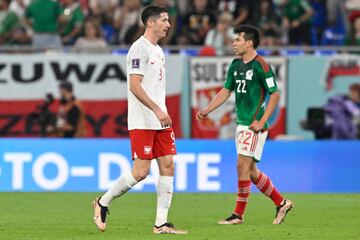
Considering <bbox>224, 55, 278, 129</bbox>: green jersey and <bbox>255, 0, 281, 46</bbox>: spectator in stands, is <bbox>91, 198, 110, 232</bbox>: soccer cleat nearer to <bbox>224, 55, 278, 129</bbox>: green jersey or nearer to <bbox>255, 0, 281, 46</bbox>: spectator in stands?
<bbox>224, 55, 278, 129</bbox>: green jersey

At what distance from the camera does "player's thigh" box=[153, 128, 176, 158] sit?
1250 cm

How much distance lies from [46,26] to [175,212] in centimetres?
861

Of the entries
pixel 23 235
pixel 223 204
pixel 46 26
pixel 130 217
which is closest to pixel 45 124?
pixel 46 26

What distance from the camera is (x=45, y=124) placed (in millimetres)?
22078

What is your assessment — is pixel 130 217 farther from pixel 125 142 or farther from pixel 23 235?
pixel 125 142

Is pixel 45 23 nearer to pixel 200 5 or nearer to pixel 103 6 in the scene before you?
pixel 103 6

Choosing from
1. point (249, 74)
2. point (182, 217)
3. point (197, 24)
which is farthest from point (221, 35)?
point (249, 74)

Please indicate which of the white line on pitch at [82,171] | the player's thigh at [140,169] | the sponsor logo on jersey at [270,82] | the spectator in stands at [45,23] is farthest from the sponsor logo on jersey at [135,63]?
the spectator in stands at [45,23]

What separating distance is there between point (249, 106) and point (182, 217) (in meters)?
1.86

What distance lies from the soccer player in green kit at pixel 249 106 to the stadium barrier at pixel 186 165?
18.1 feet

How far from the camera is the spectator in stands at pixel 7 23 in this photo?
23625 millimetres

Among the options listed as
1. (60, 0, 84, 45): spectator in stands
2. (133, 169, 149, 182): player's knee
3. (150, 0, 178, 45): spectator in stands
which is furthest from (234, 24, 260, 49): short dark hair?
(60, 0, 84, 45): spectator in stands

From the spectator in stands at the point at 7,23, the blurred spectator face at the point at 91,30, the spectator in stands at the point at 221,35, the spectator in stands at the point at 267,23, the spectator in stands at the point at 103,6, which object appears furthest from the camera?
the spectator in stands at the point at 103,6

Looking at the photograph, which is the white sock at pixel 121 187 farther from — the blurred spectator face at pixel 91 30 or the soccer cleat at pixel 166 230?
the blurred spectator face at pixel 91 30
